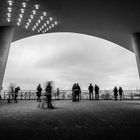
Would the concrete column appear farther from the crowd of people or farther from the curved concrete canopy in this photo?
the crowd of people

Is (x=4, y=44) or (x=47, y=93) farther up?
(x=4, y=44)

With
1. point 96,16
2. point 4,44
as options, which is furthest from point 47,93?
point 96,16

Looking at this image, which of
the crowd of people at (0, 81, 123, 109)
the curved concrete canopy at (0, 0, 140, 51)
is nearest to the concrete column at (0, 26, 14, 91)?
the curved concrete canopy at (0, 0, 140, 51)

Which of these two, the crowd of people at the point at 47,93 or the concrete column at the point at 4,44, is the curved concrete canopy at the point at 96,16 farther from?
the crowd of people at the point at 47,93

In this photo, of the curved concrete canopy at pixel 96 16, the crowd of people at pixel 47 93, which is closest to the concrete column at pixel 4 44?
the curved concrete canopy at pixel 96 16

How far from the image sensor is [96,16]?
607 inches

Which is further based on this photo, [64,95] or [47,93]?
[64,95]

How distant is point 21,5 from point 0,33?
553cm

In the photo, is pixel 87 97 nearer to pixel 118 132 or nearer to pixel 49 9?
pixel 49 9

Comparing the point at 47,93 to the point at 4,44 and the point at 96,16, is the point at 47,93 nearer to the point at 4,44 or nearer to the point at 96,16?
the point at 4,44

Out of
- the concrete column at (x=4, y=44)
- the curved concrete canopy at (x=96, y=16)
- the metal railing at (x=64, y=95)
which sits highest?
the curved concrete canopy at (x=96, y=16)

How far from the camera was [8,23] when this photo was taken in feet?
51.1

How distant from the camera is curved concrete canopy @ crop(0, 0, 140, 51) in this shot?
12672mm

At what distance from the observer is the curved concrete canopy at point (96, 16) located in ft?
41.6
